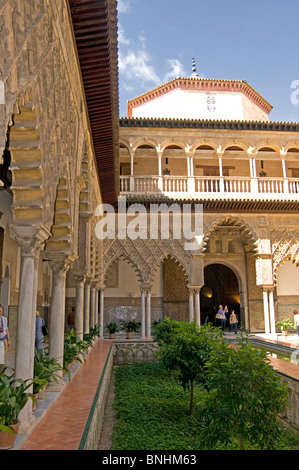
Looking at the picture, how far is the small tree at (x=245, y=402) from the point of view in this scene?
379 cm

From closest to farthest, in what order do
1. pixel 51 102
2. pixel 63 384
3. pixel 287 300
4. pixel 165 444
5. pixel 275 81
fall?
pixel 51 102, pixel 165 444, pixel 63 384, pixel 275 81, pixel 287 300

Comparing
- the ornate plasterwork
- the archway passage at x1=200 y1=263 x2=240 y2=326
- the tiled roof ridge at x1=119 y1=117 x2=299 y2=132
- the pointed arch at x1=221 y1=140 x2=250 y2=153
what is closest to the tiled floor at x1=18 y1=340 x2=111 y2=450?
the ornate plasterwork

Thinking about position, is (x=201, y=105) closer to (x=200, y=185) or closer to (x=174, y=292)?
(x=200, y=185)

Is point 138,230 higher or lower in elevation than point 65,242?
higher

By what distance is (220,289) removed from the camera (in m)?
20.2

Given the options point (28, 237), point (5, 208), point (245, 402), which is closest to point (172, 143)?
point (5, 208)

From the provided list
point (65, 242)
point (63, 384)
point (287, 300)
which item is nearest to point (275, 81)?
point (65, 242)

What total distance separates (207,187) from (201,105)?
5.95 meters

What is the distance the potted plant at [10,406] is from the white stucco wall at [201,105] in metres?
17.0

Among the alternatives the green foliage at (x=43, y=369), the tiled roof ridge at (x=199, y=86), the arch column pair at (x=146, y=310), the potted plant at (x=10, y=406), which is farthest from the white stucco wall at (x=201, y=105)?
the potted plant at (x=10, y=406)

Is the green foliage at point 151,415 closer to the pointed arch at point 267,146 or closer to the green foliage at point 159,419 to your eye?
the green foliage at point 159,419

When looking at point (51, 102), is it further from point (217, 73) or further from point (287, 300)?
point (217, 73)

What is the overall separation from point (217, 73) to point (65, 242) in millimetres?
19761

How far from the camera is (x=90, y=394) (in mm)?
5738
